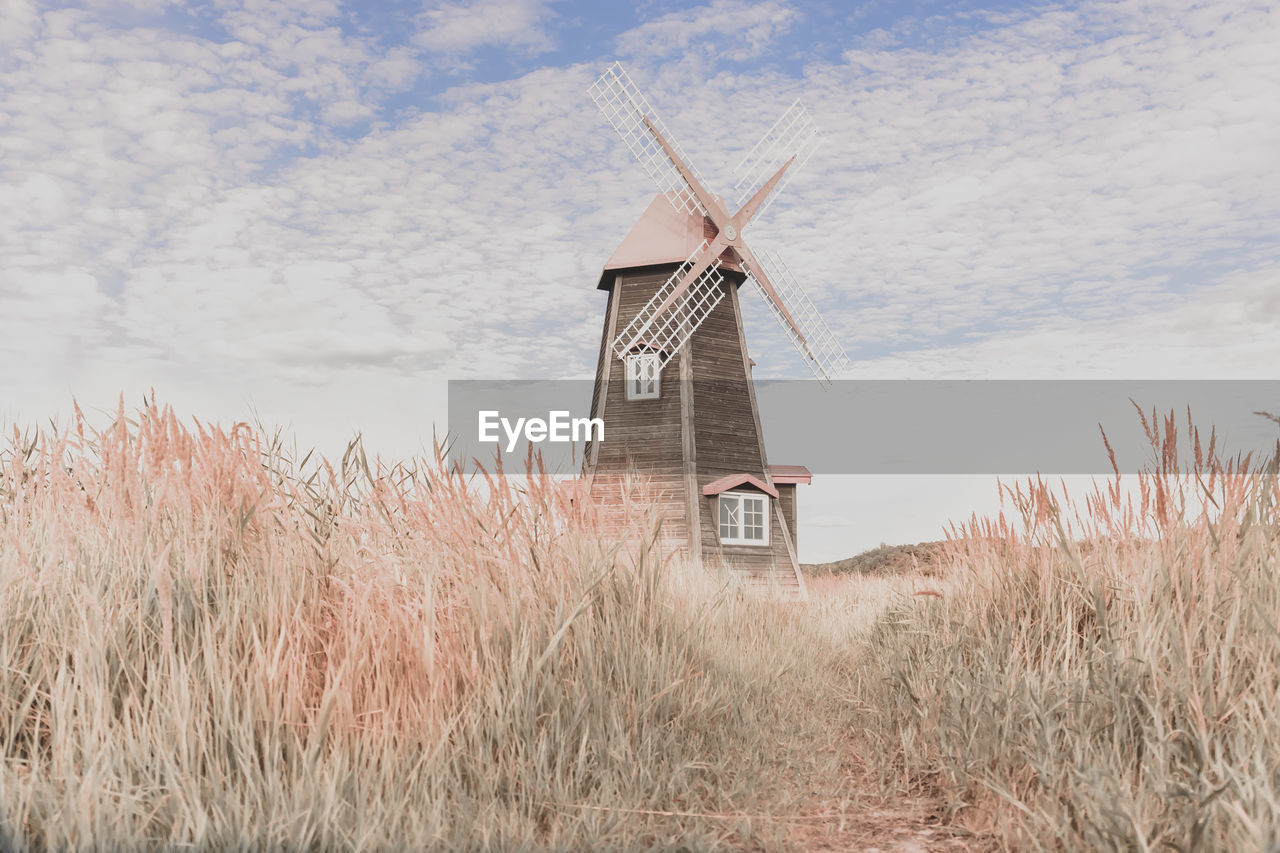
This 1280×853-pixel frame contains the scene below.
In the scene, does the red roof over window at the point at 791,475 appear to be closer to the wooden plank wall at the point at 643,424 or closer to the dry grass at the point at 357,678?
the wooden plank wall at the point at 643,424

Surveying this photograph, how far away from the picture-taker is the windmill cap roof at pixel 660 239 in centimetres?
1964

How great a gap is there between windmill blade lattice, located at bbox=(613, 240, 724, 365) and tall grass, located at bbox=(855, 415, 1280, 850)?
1275 cm

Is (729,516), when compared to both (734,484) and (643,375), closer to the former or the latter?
(734,484)

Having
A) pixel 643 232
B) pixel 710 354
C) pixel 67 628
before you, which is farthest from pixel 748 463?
pixel 67 628

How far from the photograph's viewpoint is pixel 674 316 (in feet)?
61.1

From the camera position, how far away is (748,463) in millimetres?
19281

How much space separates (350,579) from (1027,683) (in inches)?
141

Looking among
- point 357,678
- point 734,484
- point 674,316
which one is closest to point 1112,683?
point 357,678

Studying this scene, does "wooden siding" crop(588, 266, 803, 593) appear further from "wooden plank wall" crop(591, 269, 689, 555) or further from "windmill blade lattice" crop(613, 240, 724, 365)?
"windmill blade lattice" crop(613, 240, 724, 365)

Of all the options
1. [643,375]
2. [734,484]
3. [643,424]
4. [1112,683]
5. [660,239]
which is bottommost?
[1112,683]

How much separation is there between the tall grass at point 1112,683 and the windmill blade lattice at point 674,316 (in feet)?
41.8

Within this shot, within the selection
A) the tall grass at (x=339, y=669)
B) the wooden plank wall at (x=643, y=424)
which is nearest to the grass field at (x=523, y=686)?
the tall grass at (x=339, y=669)

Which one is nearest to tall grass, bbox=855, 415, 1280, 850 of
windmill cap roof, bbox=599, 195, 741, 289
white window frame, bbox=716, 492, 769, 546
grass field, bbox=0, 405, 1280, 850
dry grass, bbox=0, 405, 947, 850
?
grass field, bbox=0, 405, 1280, 850

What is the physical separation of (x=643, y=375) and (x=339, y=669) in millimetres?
15339
